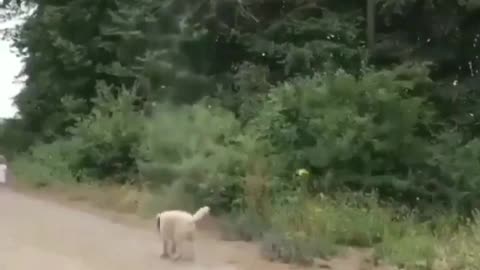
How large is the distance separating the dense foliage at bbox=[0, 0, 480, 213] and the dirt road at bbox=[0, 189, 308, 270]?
1.80 metres

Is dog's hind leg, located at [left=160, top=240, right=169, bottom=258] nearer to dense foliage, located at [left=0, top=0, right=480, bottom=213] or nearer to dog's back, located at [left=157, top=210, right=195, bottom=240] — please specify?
dog's back, located at [left=157, top=210, right=195, bottom=240]

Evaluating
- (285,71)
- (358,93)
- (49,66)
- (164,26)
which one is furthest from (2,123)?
(358,93)

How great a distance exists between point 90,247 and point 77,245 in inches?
7.7

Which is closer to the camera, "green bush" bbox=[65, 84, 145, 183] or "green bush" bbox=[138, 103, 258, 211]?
"green bush" bbox=[138, 103, 258, 211]

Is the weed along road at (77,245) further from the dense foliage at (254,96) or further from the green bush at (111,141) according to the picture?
the green bush at (111,141)

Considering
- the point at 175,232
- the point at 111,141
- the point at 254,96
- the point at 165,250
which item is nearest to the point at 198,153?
the point at 165,250

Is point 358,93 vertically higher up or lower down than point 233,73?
lower down

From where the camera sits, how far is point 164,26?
19.6m

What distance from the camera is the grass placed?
939cm

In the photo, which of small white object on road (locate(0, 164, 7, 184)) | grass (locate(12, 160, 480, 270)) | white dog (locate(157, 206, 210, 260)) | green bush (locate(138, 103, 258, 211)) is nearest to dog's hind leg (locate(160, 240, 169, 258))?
white dog (locate(157, 206, 210, 260))

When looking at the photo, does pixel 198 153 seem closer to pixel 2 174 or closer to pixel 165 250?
pixel 165 250

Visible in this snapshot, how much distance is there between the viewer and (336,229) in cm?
1066

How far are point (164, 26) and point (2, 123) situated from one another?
26.1 ft

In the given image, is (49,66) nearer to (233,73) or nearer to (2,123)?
(2,123)
